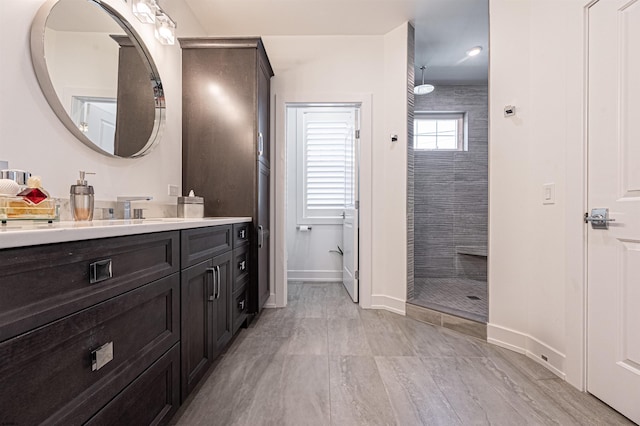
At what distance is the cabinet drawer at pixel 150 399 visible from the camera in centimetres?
85

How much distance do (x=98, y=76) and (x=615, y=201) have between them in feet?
8.60

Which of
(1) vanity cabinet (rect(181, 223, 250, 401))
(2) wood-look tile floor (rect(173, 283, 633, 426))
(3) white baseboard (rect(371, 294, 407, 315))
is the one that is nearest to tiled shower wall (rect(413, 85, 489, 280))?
(3) white baseboard (rect(371, 294, 407, 315))

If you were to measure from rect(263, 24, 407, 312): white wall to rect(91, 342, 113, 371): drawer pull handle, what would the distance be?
200cm

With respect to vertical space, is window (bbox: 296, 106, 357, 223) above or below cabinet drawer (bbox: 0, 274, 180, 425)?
above

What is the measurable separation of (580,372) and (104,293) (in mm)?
2179

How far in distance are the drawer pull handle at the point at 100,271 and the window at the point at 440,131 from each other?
3795 millimetres

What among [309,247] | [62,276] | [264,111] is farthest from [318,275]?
[62,276]

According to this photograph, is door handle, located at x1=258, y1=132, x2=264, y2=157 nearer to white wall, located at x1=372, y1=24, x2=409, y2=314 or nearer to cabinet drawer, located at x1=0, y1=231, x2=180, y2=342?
white wall, located at x1=372, y1=24, x2=409, y2=314

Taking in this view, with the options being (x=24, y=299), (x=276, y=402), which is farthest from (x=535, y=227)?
(x=24, y=299)

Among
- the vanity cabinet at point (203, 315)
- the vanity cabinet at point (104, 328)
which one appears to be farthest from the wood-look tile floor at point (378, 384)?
the vanity cabinet at point (104, 328)

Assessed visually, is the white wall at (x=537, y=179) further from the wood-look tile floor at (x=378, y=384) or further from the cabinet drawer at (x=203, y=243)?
the cabinet drawer at (x=203, y=243)

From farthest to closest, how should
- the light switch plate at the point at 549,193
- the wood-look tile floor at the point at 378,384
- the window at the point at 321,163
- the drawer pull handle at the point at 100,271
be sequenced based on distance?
the window at the point at 321,163
the light switch plate at the point at 549,193
the wood-look tile floor at the point at 378,384
the drawer pull handle at the point at 100,271

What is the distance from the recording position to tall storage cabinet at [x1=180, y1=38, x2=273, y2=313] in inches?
89.5

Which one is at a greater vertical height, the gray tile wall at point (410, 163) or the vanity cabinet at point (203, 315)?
the gray tile wall at point (410, 163)
